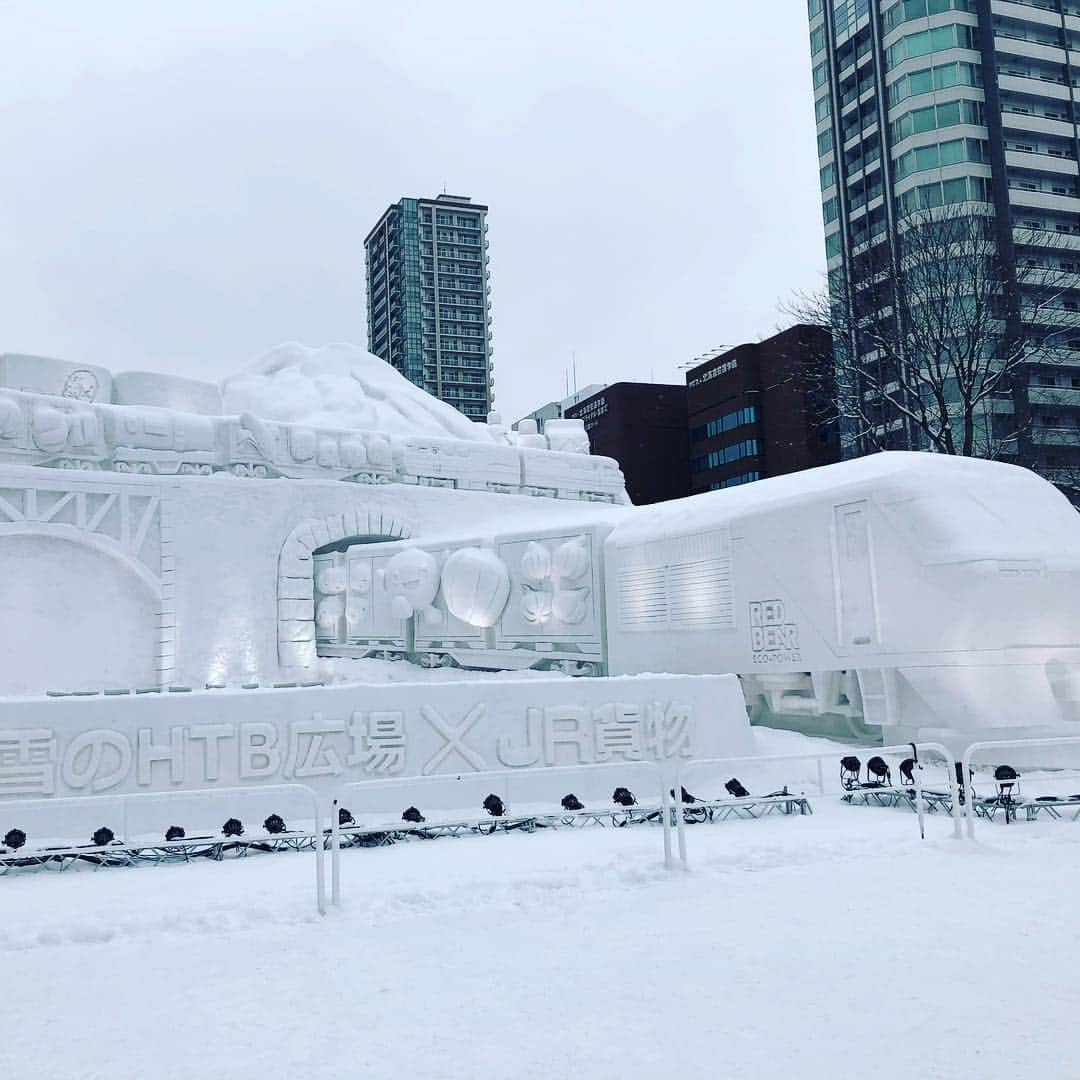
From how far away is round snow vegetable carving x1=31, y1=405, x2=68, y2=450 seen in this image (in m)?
19.1

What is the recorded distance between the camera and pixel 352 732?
11.5 m

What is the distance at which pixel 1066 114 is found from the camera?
4441cm

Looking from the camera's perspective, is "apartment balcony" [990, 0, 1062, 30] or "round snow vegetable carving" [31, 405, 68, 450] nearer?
"round snow vegetable carving" [31, 405, 68, 450]

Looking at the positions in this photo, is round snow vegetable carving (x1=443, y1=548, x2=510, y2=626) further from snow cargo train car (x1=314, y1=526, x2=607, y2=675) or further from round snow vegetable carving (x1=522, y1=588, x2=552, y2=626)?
round snow vegetable carving (x1=522, y1=588, x2=552, y2=626)

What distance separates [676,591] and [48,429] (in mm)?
11492

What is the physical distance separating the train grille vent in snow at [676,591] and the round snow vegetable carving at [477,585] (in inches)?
104

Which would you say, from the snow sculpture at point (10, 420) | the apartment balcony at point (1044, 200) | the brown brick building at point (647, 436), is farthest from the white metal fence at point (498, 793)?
the brown brick building at point (647, 436)

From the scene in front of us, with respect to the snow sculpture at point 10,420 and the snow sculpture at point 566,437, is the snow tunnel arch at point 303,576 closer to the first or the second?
the snow sculpture at point 10,420

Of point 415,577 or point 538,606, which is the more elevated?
point 415,577

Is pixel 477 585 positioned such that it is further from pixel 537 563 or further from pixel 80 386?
pixel 80 386

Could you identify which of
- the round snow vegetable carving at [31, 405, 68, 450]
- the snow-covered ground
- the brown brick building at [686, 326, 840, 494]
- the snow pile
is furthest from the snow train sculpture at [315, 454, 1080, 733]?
the brown brick building at [686, 326, 840, 494]

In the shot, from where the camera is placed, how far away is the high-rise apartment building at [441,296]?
301ft

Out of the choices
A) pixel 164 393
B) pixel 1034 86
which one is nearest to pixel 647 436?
pixel 1034 86

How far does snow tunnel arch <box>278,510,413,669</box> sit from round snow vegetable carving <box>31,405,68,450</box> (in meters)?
4.46
